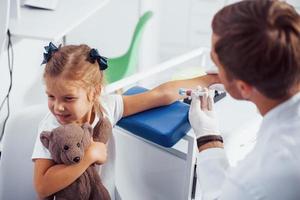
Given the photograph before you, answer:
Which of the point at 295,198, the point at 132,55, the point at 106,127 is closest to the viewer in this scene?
the point at 295,198

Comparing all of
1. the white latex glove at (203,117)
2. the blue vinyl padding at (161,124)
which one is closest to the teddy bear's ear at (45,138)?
the blue vinyl padding at (161,124)

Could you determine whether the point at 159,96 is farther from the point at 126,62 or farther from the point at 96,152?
the point at 126,62

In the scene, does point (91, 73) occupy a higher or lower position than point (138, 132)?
higher

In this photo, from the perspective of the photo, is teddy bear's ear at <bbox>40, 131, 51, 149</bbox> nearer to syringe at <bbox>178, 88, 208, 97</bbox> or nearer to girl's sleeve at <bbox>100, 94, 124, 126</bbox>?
girl's sleeve at <bbox>100, 94, 124, 126</bbox>

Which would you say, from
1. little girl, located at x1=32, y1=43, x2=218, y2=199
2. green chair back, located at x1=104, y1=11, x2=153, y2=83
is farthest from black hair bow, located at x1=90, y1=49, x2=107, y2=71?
green chair back, located at x1=104, y1=11, x2=153, y2=83

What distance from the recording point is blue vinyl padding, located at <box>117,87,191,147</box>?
1036mm

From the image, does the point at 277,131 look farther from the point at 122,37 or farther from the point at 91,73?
the point at 122,37

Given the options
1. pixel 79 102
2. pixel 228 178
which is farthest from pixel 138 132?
pixel 228 178

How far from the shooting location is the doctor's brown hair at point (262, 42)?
2.28 ft

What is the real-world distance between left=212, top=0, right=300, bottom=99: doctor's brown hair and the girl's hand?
0.40m

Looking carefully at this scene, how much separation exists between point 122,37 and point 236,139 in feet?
6.11

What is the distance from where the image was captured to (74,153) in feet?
2.86

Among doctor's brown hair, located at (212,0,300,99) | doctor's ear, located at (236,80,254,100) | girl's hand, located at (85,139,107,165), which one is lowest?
girl's hand, located at (85,139,107,165)

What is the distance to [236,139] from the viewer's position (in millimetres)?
1240
